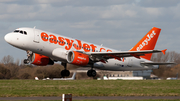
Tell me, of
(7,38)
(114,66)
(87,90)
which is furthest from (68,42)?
(87,90)

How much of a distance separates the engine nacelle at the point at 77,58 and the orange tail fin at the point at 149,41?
1001 cm

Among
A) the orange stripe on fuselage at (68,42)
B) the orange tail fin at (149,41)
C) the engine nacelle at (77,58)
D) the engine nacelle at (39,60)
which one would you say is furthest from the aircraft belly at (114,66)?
the engine nacelle at (39,60)

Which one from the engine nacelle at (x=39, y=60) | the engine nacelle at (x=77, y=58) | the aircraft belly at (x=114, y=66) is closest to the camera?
the engine nacelle at (x=77, y=58)

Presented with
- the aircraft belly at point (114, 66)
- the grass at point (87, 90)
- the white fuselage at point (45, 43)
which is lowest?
the grass at point (87, 90)

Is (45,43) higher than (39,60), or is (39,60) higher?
(45,43)

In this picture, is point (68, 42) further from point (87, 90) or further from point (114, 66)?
point (87, 90)

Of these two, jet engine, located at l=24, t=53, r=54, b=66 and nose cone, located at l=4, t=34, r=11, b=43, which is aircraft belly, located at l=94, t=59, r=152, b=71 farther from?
nose cone, located at l=4, t=34, r=11, b=43

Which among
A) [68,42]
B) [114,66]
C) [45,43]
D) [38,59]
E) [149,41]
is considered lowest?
[114,66]

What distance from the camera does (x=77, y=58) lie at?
117 feet

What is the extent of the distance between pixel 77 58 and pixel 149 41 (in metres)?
14.1

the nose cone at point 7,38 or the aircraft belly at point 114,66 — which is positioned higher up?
the nose cone at point 7,38

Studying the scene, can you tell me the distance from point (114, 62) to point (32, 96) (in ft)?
82.1

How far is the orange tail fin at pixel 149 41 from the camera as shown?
144ft

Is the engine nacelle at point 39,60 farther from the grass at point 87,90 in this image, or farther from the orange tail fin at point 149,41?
the grass at point 87,90
